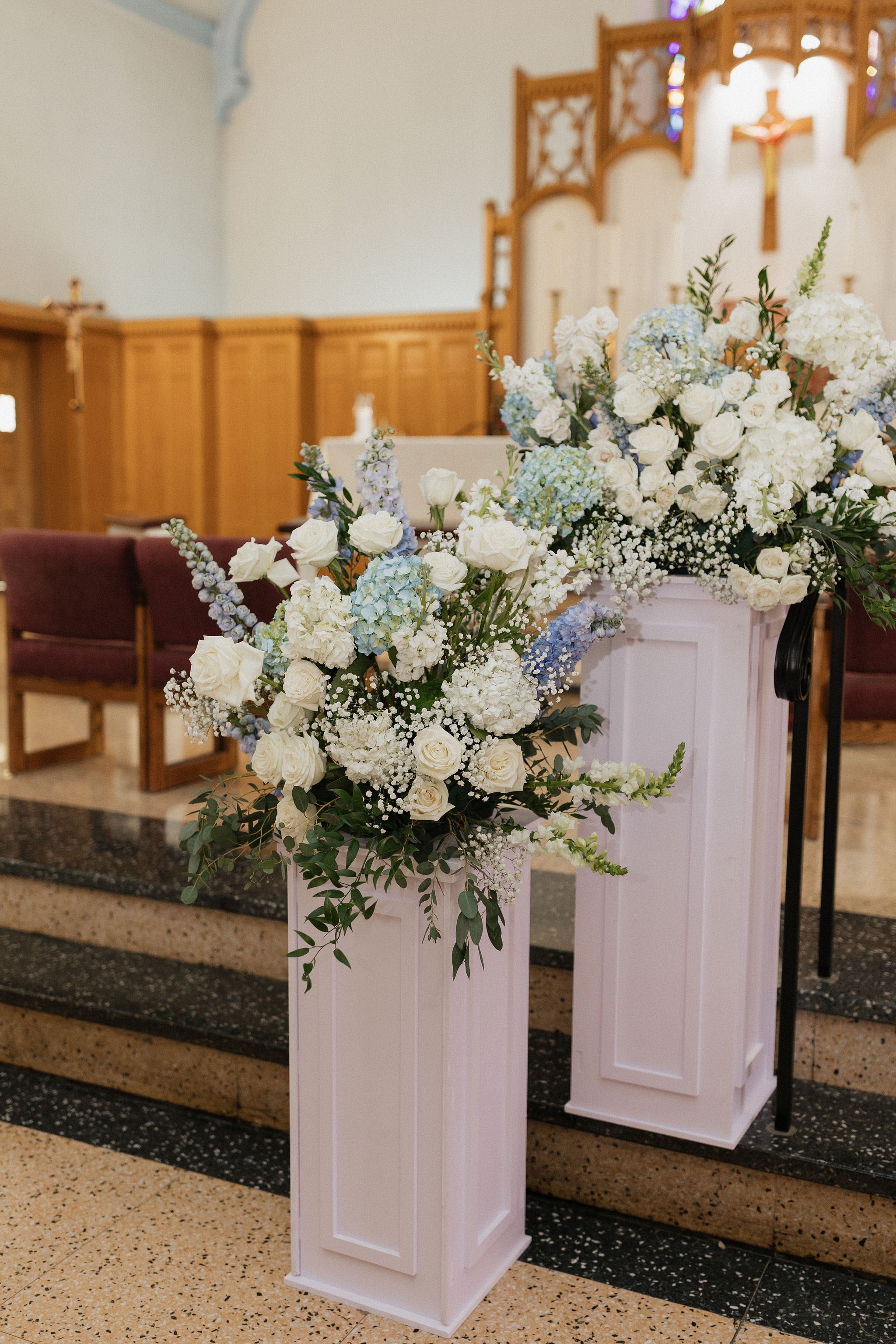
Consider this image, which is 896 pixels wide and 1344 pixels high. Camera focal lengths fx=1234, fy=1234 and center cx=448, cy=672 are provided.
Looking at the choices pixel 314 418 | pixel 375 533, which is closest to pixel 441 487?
pixel 375 533

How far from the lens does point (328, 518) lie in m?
1.79

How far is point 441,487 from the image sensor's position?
1667mm

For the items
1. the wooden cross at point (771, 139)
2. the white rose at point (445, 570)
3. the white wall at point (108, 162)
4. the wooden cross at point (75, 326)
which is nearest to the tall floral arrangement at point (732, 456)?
the white rose at point (445, 570)

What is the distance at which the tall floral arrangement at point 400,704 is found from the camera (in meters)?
1.56

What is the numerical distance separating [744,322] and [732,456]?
27 cm

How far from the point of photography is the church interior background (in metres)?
1.96

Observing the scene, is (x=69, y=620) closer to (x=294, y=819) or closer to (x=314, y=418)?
(x=294, y=819)

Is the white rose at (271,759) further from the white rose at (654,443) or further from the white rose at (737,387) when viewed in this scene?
the white rose at (737,387)

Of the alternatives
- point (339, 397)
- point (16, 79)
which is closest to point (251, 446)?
point (339, 397)

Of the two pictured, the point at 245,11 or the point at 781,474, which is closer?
the point at 781,474

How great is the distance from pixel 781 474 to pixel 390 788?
0.69m

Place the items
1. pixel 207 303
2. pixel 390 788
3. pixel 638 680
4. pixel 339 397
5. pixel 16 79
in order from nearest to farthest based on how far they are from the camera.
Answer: pixel 390 788 < pixel 638 680 < pixel 16 79 < pixel 339 397 < pixel 207 303

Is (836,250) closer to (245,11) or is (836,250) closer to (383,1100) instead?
(245,11)

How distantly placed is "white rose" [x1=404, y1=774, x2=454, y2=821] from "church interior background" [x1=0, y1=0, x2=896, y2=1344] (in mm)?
810
